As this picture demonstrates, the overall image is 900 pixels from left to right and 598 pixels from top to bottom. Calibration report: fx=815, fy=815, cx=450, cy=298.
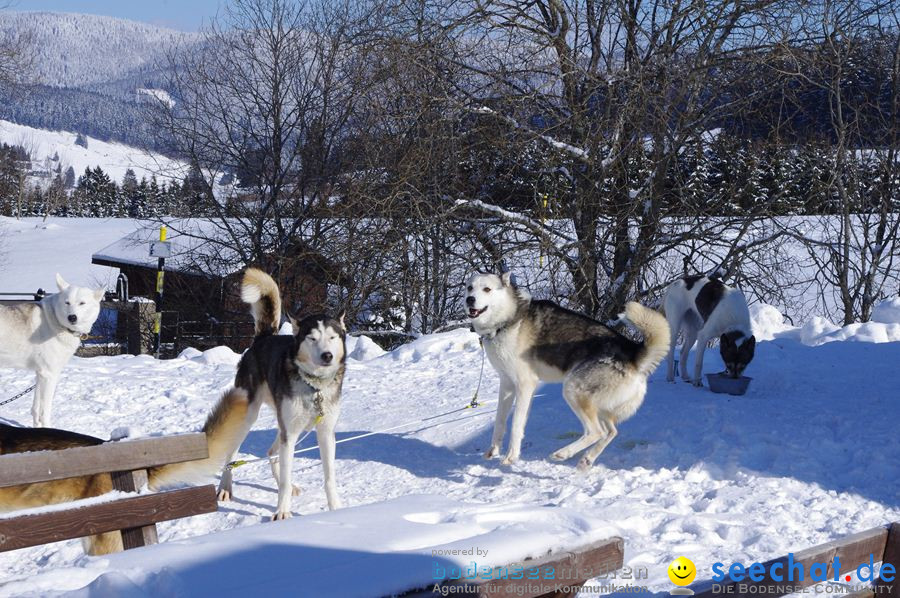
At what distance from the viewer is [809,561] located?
275 cm

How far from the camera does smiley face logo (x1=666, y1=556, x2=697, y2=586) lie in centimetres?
395

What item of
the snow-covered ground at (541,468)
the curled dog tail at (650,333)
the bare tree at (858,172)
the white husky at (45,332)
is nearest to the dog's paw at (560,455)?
the snow-covered ground at (541,468)

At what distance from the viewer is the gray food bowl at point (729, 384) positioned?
7.79 m

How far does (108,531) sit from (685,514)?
11.0 ft

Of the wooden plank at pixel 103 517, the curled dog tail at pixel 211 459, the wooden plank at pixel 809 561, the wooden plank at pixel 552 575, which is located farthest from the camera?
the curled dog tail at pixel 211 459

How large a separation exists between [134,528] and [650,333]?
3905mm

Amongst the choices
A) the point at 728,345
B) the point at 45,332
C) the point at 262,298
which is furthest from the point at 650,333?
the point at 45,332

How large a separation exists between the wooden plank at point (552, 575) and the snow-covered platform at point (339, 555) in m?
0.03

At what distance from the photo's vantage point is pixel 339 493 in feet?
19.2

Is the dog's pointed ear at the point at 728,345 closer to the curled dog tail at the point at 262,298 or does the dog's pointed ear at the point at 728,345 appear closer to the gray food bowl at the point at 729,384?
the gray food bowl at the point at 729,384

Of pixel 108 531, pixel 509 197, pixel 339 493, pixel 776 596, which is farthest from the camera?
pixel 509 197

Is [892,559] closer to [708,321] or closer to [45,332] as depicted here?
[708,321]

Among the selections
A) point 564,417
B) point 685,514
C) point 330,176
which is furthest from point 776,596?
point 330,176

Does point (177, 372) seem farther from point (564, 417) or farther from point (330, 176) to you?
point (330, 176)
